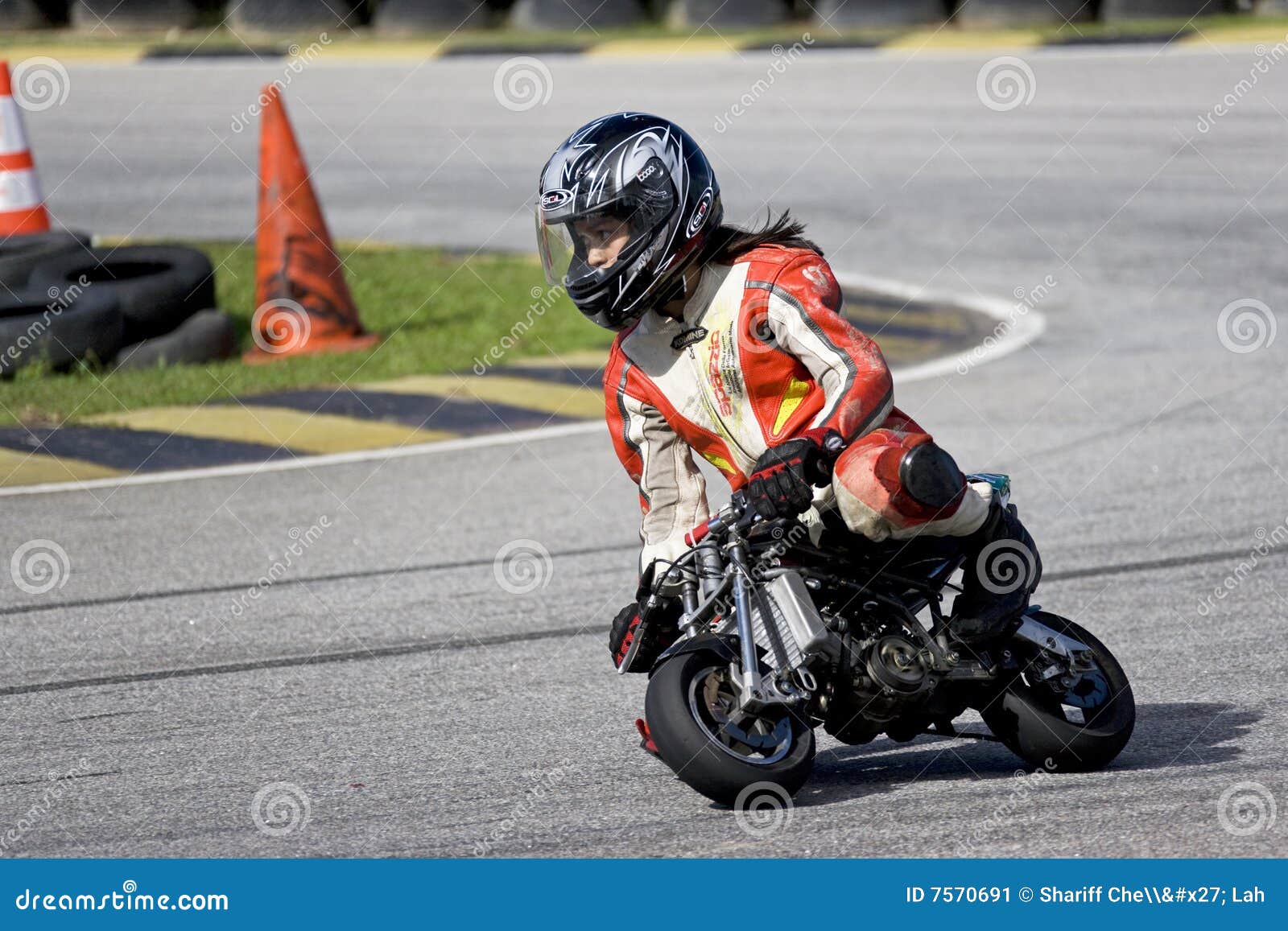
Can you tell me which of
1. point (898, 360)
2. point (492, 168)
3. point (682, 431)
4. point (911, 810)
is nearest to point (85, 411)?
point (898, 360)

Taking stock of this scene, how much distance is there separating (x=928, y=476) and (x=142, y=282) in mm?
6639

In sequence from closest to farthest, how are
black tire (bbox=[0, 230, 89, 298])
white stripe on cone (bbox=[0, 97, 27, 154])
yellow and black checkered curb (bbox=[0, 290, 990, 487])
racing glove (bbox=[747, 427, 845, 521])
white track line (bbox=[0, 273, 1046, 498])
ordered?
racing glove (bbox=[747, 427, 845, 521]) < white track line (bbox=[0, 273, 1046, 498]) < yellow and black checkered curb (bbox=[0, 290, 990, 487]) < black tire (bbox=[0, 230, 89, 298]) < white stripe on cone (bbox=[0, 97, 27, 154])

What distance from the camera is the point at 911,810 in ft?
13.0

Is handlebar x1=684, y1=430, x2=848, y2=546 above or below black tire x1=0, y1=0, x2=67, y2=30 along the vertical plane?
above

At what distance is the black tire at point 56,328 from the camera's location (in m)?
9.05

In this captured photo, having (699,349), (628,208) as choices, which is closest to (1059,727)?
(699,349)

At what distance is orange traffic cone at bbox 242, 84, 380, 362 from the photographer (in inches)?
385

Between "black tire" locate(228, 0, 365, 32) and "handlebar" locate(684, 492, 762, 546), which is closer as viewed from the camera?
"handlebar" locate(684, 492, 762, 546)

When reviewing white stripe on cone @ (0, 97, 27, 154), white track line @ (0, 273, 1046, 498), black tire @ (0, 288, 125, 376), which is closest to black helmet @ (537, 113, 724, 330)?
white track line @ (0, 273, 1046, 498)

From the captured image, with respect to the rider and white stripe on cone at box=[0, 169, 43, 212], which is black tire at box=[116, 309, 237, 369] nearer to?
white stripe on cone at box=[0, 169, 43, 212]

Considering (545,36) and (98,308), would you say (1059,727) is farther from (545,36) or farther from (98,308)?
(545,36)

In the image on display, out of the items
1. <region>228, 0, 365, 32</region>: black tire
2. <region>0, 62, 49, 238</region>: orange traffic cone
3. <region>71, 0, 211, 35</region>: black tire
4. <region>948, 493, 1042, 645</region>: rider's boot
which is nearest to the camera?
<region>948, 493, 1042, 645</region>: rider's boot
